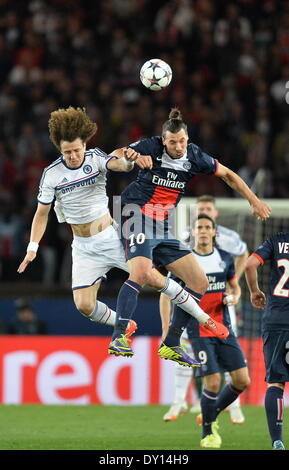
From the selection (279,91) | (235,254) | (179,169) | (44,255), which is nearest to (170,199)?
(179,169)

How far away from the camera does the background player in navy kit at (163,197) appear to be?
9.16m

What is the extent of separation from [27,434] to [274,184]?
22.7 ft

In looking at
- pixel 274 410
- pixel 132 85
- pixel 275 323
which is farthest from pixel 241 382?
pixel 132 85

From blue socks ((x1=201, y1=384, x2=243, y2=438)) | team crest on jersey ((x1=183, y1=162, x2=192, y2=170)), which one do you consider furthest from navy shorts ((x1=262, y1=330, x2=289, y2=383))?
team crest on jersey ((x1=183, y1=162, x2=192, y2=170))

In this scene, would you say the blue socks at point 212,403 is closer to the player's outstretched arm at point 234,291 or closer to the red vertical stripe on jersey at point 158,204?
the player's outstretched arm at point 234,291

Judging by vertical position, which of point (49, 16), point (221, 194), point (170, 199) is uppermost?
point (49, 16)

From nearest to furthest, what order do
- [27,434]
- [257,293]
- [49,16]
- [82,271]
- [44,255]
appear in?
[257,293] → [82,271] → [27,434] → [44,255] → [49,16]

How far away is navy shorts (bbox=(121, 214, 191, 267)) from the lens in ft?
30.4

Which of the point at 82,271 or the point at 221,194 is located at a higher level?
the point at 221,194

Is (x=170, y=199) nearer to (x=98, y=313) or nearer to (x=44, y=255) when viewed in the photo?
(x=98, y=313)

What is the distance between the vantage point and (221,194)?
54.1ft

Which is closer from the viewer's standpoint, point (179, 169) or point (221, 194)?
point (179, 169)

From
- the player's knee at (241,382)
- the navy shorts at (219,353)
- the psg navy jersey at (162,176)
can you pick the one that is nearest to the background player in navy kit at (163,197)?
the psg navy jersey at (162,176)

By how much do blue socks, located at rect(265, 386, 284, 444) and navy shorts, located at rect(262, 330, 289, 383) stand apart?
10cm
